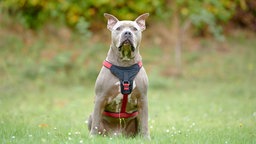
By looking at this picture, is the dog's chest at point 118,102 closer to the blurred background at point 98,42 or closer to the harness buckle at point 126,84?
the harness buckle at point 126,84

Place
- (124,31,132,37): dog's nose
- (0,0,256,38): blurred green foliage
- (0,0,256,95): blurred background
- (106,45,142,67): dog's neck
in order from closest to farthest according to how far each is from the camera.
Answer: (124,31,132,37): dog's nose < (106,45,142,67): dog's neck < (0,0,256,95): blurred background < (0,0,256,38): blurred green foliage

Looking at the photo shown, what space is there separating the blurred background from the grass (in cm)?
4

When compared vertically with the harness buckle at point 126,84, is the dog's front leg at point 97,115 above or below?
below

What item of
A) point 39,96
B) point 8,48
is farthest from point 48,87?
point 8,48

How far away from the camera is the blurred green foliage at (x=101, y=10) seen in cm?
1586

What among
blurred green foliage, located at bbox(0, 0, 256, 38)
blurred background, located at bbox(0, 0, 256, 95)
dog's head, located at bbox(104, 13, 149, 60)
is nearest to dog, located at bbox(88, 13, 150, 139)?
dog's head, located at bbox(104, 13, 149, 60)

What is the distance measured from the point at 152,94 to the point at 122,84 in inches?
284

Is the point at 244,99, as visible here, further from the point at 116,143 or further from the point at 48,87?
the point at 116,143

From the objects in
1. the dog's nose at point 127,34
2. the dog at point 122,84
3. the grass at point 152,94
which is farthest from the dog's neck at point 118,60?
the grass at point 152,94

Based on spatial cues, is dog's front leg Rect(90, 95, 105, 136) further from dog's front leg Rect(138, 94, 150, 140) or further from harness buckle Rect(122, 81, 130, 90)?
dog's front leg Rect(138, 94, 150, 140)

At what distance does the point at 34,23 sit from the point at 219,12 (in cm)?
671

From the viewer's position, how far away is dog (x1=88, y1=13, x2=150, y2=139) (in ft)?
22.2

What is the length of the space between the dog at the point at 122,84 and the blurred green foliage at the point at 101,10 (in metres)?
8.76

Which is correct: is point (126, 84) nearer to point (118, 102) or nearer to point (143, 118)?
point (118, 102)
